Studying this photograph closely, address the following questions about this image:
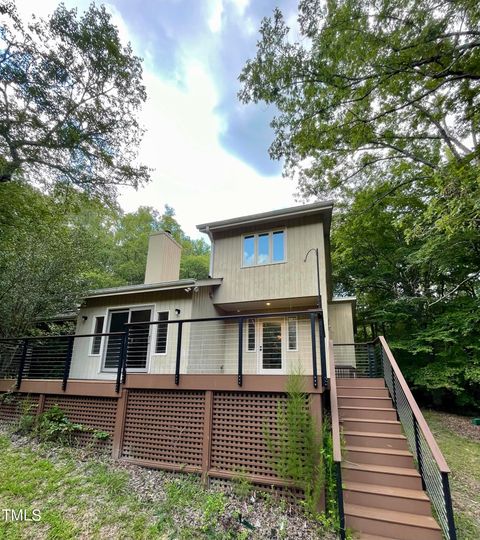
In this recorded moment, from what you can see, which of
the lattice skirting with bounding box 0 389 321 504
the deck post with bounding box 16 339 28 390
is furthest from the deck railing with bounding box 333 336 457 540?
the deck post with bounding box 16 339 28 390

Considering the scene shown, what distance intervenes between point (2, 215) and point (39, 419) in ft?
20.8

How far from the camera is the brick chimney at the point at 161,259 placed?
9.67 meters

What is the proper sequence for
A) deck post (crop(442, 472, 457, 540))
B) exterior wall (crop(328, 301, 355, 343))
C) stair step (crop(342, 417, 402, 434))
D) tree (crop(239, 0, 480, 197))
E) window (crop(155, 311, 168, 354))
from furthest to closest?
exterior wall (crop(328, 301, 355, 343))
window (crop(155, 311, 168, 354))
tree (crop(239, 0, 480, 197))
stair step (crop(342, 417, 402, 434))
deck post (crop(442, 472, 457, 540))

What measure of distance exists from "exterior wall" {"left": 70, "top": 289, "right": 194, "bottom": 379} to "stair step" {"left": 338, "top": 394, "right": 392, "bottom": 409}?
4474mm

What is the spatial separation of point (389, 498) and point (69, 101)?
12691 millimetres

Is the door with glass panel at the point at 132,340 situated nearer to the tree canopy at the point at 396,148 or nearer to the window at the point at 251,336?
the window at the point at 251,336

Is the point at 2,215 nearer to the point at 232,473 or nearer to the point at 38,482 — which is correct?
the point at 38,482

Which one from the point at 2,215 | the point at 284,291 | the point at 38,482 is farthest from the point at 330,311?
the point at 2,215

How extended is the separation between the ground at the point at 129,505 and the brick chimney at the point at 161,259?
5.86m

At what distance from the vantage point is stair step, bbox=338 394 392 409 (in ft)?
17.2

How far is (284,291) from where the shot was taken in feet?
26.0

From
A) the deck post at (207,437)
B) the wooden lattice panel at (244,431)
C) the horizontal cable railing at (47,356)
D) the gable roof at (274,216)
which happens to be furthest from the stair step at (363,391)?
the horizontal cable railing at (47,356)

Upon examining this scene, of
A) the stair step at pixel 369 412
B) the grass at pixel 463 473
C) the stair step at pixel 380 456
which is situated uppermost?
the stair step at pixel 369 412

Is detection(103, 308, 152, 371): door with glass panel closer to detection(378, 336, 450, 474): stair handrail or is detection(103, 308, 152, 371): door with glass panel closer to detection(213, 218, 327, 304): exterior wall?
detection(213, 218, 327, 304): exterior wall
